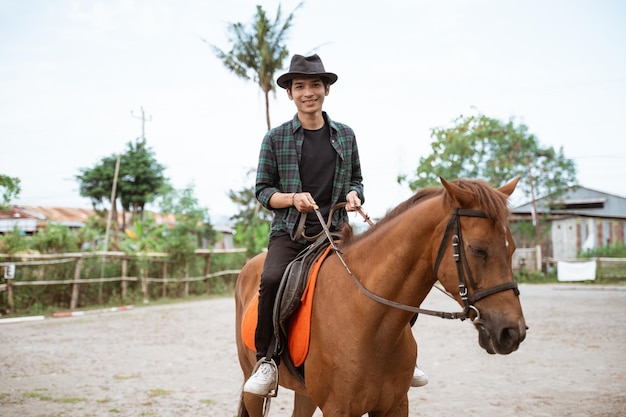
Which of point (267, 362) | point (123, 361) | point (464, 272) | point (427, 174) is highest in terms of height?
point (427, 174)

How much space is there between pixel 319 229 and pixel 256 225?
22058 millimetres

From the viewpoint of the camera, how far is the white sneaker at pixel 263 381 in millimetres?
3162

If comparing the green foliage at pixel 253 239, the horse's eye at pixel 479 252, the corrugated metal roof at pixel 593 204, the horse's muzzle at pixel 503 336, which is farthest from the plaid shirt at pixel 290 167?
the corrugated metal roof at pixel 593 204

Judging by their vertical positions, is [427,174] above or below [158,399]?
above

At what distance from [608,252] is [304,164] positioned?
30.4m

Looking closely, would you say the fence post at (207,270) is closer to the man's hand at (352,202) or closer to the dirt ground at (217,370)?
the dirt ground at (217,370)

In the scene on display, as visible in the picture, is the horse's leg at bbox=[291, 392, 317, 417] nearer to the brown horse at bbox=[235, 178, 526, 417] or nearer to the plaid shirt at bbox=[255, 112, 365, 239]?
the brown horse at bbox=[235, 178, 526, 417]

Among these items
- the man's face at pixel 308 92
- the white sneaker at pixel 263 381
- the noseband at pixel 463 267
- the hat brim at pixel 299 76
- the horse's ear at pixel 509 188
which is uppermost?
the hat brim at pixel 299 76

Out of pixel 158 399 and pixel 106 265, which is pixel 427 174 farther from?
pixel 158 399

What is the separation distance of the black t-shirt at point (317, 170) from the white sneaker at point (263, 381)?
897mm

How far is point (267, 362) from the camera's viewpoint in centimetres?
324

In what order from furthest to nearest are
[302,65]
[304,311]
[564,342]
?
[564,342], [302,65], [304,311]

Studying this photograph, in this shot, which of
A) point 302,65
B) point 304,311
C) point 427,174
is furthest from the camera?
point 427,174

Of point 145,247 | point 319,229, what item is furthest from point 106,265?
point 319,229
